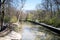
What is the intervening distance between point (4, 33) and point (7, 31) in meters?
0.89

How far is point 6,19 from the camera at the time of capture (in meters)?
32.2

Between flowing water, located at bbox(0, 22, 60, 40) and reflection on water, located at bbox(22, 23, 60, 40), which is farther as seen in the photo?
reflection on water, located at bbox(22, 23, 60, 40)

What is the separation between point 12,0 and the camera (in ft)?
82.9

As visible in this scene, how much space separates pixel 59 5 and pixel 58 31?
17213mm

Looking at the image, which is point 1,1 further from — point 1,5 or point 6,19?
point 6,19

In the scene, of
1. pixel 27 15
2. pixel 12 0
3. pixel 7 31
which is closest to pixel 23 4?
pixel 12 0

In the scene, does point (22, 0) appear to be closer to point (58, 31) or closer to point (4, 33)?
point (58, 31)

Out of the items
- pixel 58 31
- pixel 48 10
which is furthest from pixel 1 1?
pixel 48 10

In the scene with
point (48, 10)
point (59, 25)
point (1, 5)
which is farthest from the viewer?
point (48, 10)

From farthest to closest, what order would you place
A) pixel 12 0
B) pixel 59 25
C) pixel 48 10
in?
1. pixel 48 10
2. pixel 59 25
3. pixel 12 0

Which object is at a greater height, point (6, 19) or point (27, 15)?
point (6, 19)

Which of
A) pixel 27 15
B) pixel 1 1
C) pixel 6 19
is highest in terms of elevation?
pixel 1 1

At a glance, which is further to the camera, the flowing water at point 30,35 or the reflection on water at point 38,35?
the reflection on water at point 38,35

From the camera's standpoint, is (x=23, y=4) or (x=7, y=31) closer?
(x=7, y=31)
